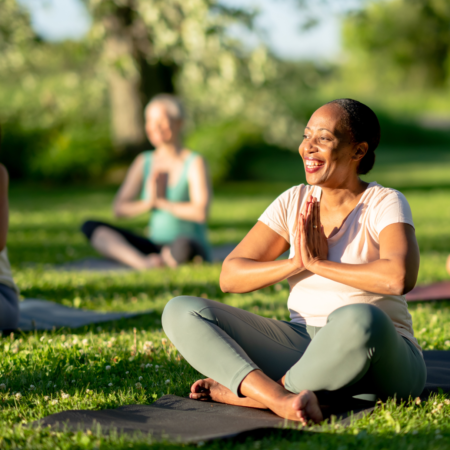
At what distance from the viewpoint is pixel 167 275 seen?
6801mm

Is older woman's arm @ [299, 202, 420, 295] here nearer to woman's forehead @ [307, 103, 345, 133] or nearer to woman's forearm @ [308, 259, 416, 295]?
woman's forearm @ [308, 259, 416, 295]

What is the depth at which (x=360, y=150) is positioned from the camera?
3.08 metres

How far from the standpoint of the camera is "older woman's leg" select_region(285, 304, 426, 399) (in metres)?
2.55

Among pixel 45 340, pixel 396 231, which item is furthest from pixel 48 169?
pixel 396 231

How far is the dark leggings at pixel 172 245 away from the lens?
23.2ft

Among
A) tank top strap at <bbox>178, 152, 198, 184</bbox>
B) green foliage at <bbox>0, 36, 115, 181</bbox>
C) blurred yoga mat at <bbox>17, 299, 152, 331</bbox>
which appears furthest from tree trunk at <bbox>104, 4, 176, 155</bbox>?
blurred yoga mat at <bbox>17, 299, 152, 331</bbox>

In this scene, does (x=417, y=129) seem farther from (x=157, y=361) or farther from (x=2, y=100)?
(x=157, y=361)

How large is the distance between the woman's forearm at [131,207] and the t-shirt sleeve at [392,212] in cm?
410

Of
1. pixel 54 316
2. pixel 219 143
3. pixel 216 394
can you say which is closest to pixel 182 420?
pixel 216 394

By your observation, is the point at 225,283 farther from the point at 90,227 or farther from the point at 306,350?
the point at 90,227

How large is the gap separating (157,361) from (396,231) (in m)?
1.70

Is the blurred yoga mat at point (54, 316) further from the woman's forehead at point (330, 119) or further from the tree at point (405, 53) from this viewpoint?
the tree at point (405, 53)

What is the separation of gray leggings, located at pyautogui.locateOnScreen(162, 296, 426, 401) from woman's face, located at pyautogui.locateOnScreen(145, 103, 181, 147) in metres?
3.99

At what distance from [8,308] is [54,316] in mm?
764
